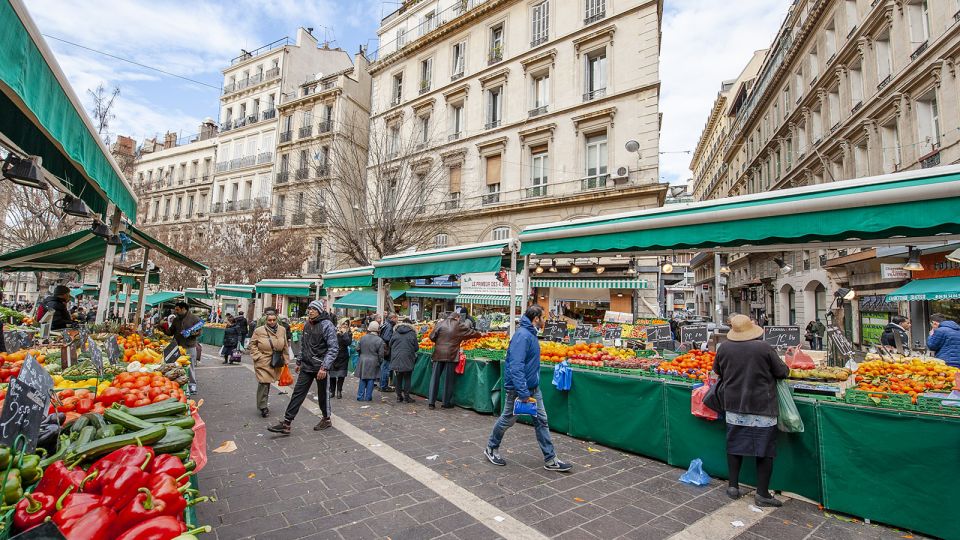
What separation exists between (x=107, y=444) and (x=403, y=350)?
6599mm

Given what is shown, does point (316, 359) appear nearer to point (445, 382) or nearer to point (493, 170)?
point (445, 382)

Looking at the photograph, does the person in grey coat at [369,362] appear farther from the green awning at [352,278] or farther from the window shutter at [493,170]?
the window shutter at [493,170]

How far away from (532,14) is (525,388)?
23924 millimetres

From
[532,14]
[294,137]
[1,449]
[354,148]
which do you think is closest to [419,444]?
[1,449]

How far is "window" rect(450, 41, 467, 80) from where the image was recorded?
2547cm

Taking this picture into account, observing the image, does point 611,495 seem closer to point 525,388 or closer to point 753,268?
point 525,388

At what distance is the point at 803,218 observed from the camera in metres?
4.73

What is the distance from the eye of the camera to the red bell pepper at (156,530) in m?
1.51

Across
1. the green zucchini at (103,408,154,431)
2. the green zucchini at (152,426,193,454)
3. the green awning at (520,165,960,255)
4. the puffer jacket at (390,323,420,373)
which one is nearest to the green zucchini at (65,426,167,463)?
the green zucchini at (152,426,193,454)

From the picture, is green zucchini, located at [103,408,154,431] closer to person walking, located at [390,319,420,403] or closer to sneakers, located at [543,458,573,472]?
sneakers, located at [543,458,573,472]

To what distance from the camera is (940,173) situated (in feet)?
13.4

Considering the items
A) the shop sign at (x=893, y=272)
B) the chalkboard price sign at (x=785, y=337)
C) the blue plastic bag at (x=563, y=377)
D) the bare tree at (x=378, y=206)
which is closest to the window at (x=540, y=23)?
the bare tree at (x=378, y=206)

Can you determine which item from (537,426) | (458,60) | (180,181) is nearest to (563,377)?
(537,426)

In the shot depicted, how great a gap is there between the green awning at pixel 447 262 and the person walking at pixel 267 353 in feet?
11.1
